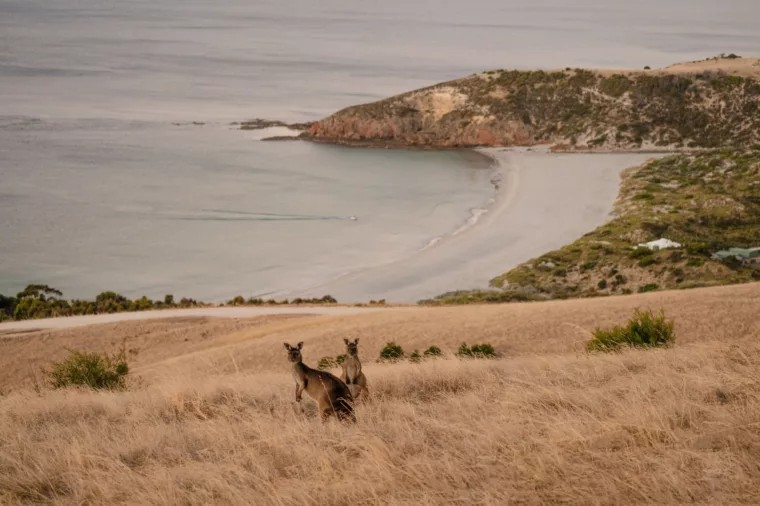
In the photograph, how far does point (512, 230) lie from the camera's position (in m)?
52.5

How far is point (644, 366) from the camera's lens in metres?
10.7

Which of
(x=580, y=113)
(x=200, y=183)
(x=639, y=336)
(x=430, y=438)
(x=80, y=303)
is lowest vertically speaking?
(x=80, y=303)

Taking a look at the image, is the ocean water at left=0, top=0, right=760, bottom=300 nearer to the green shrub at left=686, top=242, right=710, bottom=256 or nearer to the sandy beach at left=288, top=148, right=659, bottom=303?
the sandy beach at left=288, top=148, right=659, bottom=303

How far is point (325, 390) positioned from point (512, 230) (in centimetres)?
4511

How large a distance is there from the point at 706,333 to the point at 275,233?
39244 mm

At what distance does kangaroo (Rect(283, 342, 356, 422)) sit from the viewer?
8.24m

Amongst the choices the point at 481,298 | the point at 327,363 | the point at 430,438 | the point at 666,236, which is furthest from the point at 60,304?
Answer: the point at 430,438

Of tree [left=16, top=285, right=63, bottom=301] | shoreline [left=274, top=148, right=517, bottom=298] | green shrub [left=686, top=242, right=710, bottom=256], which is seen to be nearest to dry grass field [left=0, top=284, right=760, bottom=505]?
shoreline [left=274, top=148, right=517, bottom=298]

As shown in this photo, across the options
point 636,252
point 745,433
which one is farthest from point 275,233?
point 745,433

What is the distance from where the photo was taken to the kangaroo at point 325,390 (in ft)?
27.0

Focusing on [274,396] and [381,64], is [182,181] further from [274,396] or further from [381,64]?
[381,64]

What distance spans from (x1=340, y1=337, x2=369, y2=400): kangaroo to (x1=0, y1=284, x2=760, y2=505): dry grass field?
0.19 m

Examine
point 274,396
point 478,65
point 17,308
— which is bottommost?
point 17,308

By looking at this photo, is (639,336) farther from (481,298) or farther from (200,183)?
(200,183)
